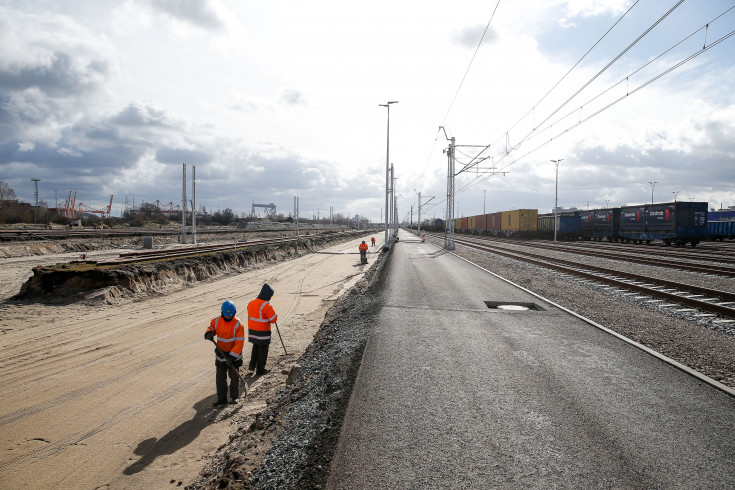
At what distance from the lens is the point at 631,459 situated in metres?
3.83

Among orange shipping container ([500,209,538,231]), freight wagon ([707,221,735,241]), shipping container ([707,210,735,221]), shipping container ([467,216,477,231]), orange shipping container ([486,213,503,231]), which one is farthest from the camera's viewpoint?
shipping container ([467,216,477,231])

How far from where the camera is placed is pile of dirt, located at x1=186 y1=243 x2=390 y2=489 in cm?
377

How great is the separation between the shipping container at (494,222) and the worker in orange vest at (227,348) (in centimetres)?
6279

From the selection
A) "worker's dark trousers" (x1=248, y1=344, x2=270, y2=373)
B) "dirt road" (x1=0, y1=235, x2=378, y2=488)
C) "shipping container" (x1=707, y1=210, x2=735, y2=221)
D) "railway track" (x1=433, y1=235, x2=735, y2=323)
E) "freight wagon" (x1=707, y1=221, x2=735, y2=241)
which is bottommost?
"dirt road" (x1=0, y1=235, x2=378, y2=488)

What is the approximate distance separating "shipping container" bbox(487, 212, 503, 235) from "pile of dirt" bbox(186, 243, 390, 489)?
2452 inches

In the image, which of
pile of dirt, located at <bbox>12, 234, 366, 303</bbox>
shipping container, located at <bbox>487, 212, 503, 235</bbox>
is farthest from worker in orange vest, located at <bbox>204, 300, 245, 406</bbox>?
shipping container, located at <bbox>487, 212, 503, 235</bbox>

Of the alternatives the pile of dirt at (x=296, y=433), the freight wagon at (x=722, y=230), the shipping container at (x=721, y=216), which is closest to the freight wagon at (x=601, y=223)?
the freight wagon at (x=722, y=230)

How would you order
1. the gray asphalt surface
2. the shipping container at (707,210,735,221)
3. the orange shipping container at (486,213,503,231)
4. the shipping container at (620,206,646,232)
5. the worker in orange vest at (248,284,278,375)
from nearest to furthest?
the gray asphalt surface
the worker in orange vest at (248,284,278,375)
the shipping container at (620,206,646,232)
the orange shipping container at (486,213,503,231)
the shipping container at (707,210,735,221)

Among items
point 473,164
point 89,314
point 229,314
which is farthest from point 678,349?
point 473,164

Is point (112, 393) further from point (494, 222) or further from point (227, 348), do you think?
point (494, 222)

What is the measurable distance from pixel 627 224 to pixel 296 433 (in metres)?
45.0

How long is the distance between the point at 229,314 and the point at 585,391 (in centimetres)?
511

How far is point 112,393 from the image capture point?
275 inches

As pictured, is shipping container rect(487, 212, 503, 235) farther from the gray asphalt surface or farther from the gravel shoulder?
the gray asphalt surface
